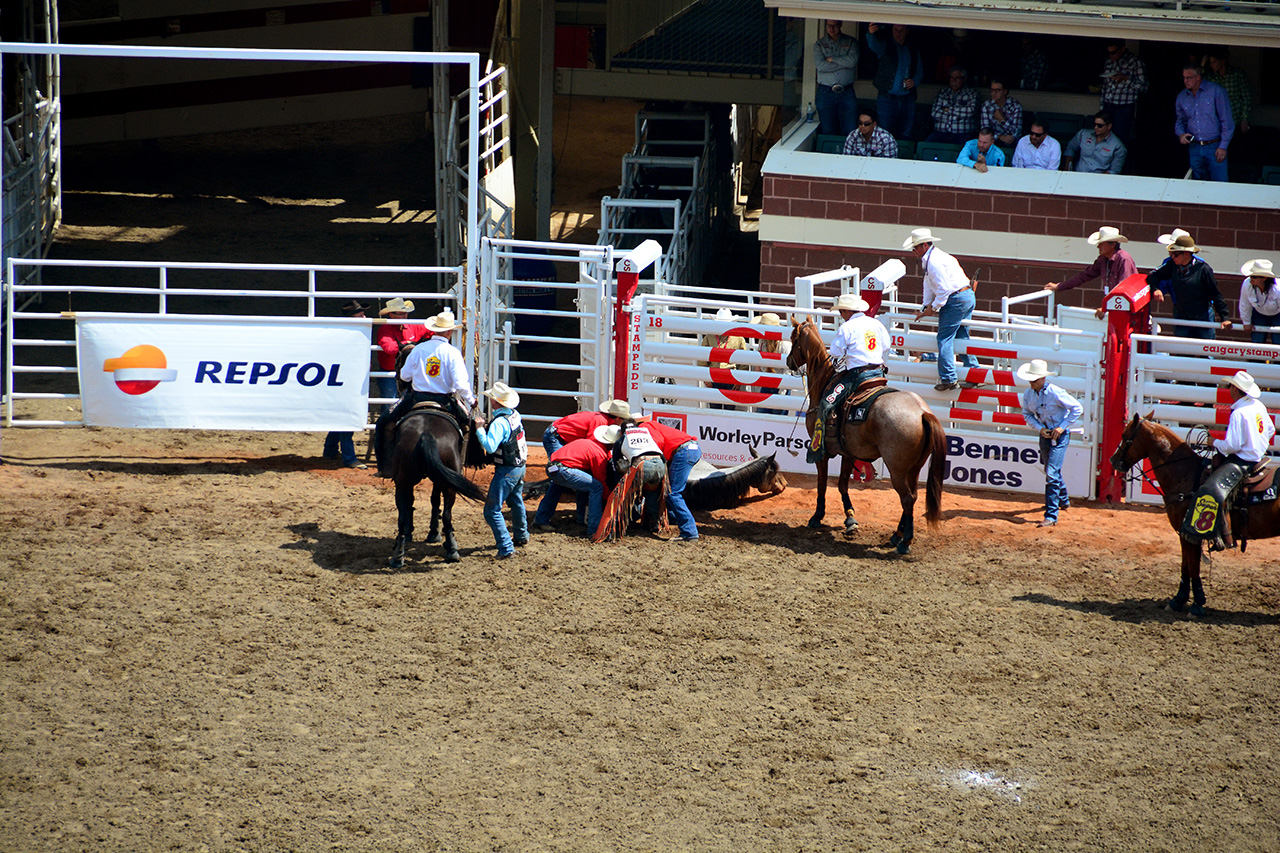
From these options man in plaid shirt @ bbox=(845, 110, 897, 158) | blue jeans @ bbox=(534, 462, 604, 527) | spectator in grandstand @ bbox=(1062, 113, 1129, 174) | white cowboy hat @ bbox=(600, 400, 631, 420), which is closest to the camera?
blue jeans @ bbox=(534, 462, 604, 527)

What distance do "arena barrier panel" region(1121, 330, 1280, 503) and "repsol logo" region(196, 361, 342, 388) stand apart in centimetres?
714

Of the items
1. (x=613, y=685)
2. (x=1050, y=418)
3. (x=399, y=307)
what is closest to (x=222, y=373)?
(x=399, y=307)

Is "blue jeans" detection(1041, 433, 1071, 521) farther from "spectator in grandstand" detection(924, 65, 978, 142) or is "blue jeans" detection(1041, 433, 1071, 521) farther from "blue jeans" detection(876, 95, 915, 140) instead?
"blue jeans" detection(876, 95, 915, 140)

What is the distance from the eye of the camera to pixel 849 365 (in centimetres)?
1062

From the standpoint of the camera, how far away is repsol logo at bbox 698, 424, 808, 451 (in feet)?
40.9

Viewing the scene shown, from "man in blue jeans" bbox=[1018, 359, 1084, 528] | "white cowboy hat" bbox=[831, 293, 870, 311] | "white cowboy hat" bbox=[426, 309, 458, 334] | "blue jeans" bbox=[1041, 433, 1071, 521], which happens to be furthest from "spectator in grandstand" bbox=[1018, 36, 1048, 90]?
"white cowboy hat" bbox=[426, 309, 458, 334]

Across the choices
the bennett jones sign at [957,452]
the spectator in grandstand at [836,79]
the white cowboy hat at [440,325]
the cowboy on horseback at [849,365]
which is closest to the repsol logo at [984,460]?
the bennett jones sign at [957,452]

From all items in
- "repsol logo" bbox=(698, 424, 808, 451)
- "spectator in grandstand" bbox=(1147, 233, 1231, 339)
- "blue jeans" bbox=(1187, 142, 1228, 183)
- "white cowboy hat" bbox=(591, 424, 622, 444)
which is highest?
"blue jeans" bbox=(1187, 142, 1228, 183)

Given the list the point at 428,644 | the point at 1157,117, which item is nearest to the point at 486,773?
the point at 428,644

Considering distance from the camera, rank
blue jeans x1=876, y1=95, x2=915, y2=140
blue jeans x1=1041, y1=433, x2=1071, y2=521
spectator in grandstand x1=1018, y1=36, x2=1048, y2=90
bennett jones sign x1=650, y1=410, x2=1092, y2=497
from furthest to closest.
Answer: spectator in grandstand x1=1018, y1=36, x2=1048, y2=90 → blue jeans x1=876, y1=95, x2=915, y2=140 → bennett jones sign x1=650, y1=410, x2=1092, y2=497 → blue jeans x1=1041, y1=433, x2=1071, y2=521

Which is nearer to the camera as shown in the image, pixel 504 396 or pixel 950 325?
pixel 504 396

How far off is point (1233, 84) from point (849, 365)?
7924mm

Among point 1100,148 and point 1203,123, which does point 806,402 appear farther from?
point 1203,123

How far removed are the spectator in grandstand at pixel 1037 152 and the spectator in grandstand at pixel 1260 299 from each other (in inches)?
146
